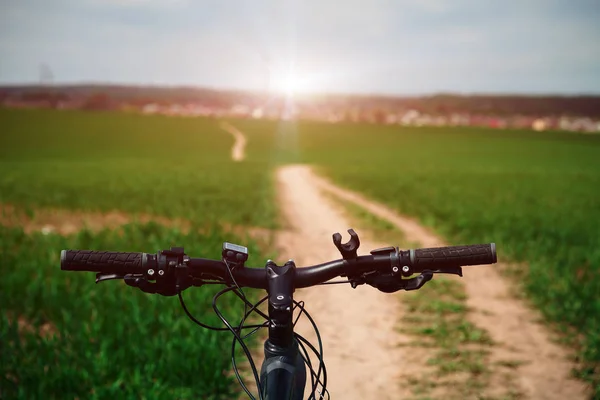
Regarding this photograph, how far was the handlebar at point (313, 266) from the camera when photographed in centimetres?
191

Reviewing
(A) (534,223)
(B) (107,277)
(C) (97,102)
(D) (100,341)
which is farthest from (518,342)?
(C) (97,102)

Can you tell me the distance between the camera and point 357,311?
6602mm

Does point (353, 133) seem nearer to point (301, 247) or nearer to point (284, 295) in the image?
point (301, 247)

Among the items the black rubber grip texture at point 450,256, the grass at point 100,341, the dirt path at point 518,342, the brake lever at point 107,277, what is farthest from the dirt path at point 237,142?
the black rubber grip texture at point 450,256

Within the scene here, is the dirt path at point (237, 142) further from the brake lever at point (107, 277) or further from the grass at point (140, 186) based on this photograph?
the brake lever at point (107, 277)

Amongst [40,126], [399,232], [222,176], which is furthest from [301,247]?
[40,126]

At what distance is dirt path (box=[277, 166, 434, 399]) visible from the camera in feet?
15.5

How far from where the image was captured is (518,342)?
5691 mm

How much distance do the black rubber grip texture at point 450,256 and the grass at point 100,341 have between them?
2.91 m

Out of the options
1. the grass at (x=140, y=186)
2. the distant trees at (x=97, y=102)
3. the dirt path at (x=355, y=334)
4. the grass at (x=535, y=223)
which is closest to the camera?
the dirt path at (x=355, y=334)

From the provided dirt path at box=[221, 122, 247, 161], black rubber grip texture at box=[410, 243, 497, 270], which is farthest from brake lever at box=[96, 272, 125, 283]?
dirt path at box=[221, 122, 247, 161]

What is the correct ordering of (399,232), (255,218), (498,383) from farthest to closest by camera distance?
(255,218), (399,232), (498,383)

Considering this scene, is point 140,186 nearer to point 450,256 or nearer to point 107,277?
point 107,277

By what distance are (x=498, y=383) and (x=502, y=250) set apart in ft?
16.9
